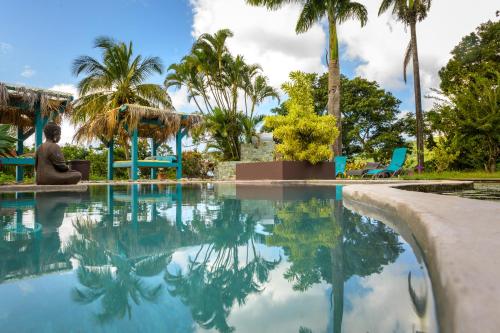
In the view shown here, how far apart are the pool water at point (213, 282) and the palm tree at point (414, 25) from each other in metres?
14.6

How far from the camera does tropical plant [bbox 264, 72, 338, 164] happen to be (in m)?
10.9

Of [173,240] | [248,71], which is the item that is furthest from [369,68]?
[173,240]

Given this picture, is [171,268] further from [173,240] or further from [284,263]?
[173,240]

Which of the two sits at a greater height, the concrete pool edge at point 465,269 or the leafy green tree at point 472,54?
the leafy green tree at point 472,54

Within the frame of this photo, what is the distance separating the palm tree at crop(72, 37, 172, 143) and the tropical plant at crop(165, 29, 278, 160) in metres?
3.15

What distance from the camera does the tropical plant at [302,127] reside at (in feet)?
35.8

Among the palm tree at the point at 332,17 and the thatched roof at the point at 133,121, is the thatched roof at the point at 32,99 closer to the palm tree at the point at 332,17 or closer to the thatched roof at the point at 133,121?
the thatched roof at the point at 133,121

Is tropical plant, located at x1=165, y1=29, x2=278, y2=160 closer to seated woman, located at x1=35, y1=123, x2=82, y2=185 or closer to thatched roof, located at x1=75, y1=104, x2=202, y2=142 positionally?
thatched roof, located at x1=75, y1=104, x2=202, y2=142

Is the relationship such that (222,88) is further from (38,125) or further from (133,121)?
(38,125)

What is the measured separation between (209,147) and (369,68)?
51.1ft

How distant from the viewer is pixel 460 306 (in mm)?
568

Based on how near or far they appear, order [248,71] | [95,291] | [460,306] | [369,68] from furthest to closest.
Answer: [369,68]
[248,71]
[95,291]
[460,306]

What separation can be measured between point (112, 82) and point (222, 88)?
6469 mm

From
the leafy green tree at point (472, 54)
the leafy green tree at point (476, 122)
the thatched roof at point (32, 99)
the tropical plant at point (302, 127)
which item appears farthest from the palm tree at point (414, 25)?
the thatched roof at point (32, 99)
